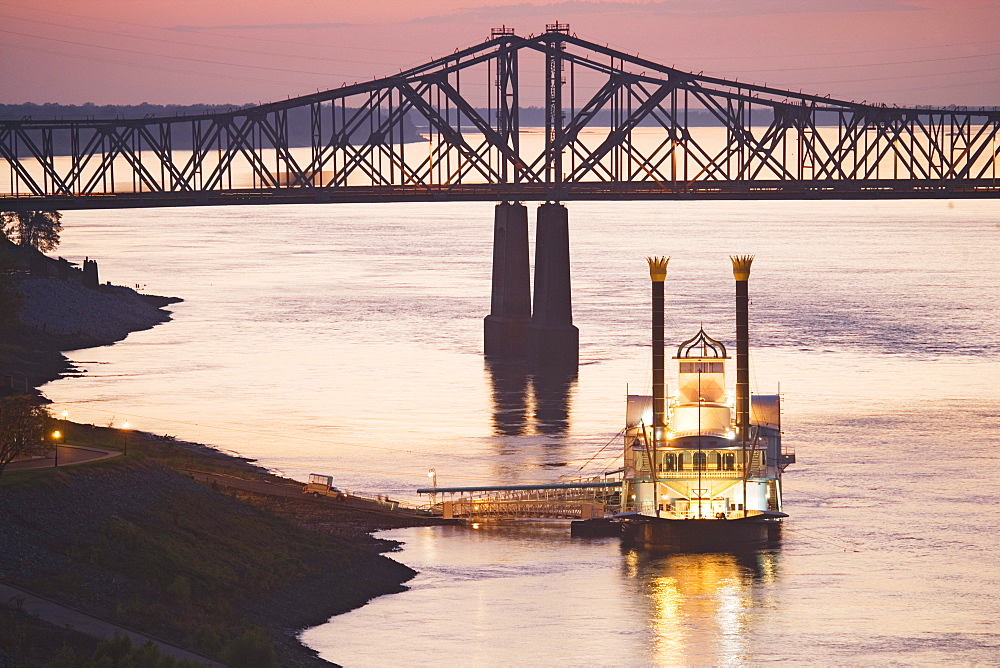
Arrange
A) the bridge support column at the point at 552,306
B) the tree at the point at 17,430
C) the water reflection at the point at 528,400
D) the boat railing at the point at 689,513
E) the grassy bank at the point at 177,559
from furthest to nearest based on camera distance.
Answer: the bridge support column at the point at 552,306 → the water reflection at the point at 528,400 → the boat railing at the point at 689,513 → the tree at the point at 17,430 → the grassy bank at the point at 177,559

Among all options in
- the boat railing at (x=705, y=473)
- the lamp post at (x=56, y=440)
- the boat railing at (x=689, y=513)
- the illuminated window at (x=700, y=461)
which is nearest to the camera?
the lamp post at (x=56, y=440)

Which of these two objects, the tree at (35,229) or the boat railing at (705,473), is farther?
the tree at (35,229)

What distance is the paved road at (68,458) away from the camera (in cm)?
5222

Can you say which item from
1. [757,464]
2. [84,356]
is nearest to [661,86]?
[84,356]

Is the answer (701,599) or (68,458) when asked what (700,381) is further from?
(68,458)

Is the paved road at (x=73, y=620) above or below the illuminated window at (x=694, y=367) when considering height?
below

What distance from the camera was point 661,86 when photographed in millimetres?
148375

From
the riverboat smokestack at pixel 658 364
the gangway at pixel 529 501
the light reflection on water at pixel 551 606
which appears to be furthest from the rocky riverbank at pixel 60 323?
the light reflection on water at pixel 551 606

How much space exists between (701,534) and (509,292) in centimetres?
6401

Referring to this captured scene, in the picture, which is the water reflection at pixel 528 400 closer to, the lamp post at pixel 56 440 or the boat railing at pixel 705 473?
the boat railing at pixel 705 473

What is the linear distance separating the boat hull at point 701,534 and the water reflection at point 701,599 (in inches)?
37.9

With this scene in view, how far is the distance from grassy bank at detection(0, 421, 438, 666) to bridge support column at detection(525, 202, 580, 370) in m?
61.3

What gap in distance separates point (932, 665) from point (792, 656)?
4.04m

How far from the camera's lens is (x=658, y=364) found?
75812 millimetres
